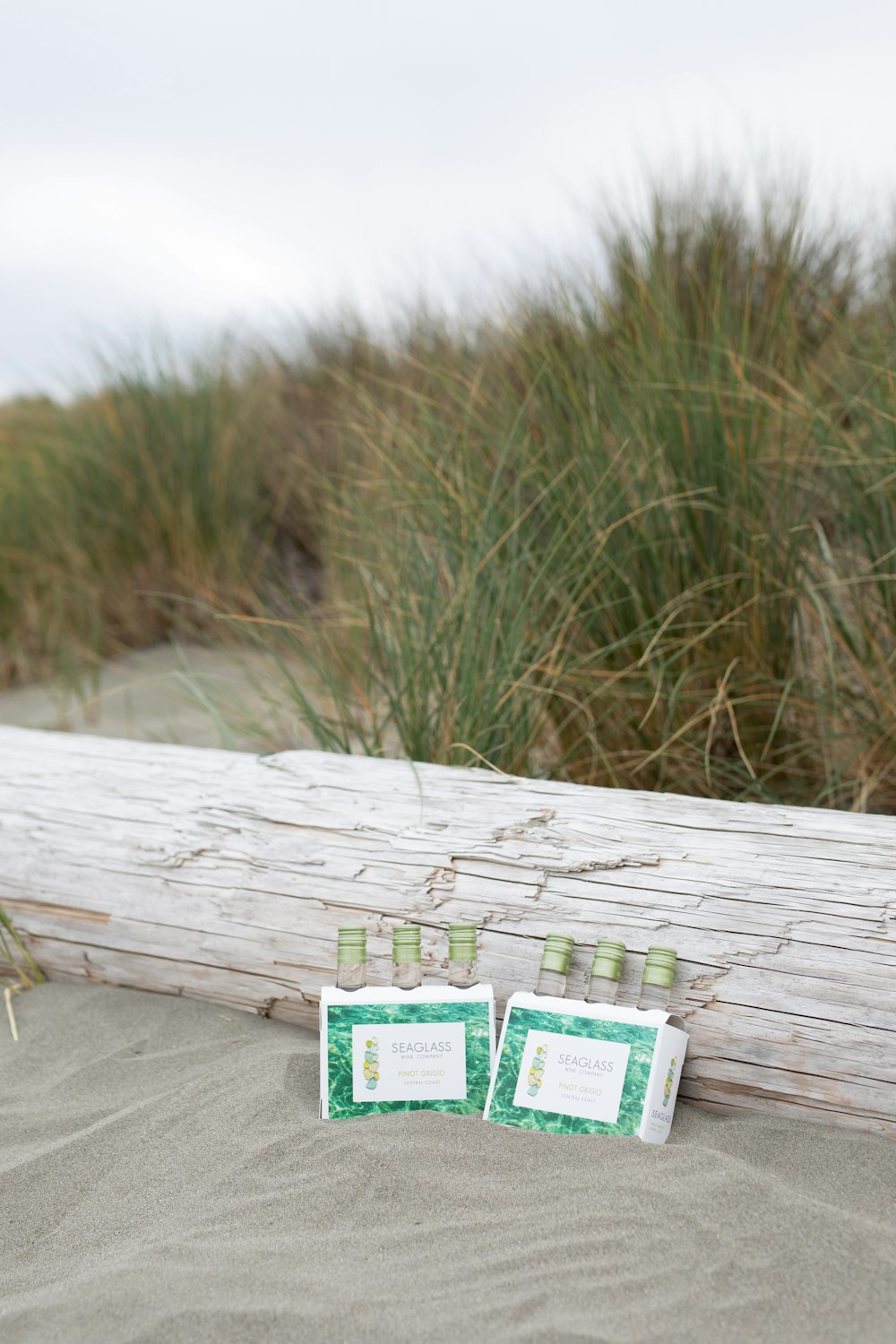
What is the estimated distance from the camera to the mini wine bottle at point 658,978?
1.71 meters

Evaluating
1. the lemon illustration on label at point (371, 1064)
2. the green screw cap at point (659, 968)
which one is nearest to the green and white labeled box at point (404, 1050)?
the lemon illustration on label at point (371, 1064)

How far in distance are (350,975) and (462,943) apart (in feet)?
0.59

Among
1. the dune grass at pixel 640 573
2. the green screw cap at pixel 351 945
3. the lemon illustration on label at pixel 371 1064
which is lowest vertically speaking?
the lemon illustration on label at pixel 371 1064

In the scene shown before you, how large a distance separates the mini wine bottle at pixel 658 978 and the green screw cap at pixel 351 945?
17.1 inches

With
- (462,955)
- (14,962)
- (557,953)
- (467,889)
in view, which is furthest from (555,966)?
(14,962)

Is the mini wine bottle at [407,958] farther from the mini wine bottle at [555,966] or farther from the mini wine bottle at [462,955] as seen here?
the mini wine bottle at [555,966]

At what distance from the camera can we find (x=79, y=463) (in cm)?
525

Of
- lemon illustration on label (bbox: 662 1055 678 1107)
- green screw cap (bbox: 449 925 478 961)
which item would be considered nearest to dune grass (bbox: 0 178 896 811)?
green screw cap (bbox: 449 925 478 961)

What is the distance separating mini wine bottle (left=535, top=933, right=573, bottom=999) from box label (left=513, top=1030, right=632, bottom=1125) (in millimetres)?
83

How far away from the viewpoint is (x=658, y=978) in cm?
171

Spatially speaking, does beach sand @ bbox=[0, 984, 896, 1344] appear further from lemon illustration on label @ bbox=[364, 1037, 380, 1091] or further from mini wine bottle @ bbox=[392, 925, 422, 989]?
mini wine bottle @ bbox=[392, 925, 422, 989]

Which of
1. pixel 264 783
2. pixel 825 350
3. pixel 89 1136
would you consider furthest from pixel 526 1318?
pixel 825 350

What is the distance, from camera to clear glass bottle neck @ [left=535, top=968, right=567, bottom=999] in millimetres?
1771

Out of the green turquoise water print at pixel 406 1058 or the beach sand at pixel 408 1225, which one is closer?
the beach sand at pixel 408 1225
